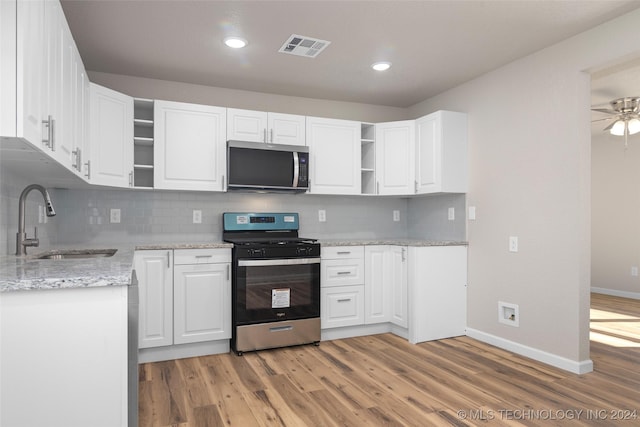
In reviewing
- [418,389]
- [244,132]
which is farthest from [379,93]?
[418,389]

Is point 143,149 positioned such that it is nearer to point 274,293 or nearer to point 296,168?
point 296,168

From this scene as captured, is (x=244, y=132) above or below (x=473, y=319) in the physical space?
above

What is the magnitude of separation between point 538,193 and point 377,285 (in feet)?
5.13

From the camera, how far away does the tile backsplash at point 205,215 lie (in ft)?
11.1

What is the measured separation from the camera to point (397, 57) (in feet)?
10.7

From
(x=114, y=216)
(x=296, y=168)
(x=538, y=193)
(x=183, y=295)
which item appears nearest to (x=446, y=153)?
(x=538, y=193)

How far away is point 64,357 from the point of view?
136cm

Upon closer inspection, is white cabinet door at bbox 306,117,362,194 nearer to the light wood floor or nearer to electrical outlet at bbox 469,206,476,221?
electrical outlet at bbox 469,206,476,221

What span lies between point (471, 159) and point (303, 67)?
5.61 feet

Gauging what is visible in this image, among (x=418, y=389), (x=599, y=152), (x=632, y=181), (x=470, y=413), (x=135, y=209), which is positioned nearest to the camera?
(x=470, y=413)

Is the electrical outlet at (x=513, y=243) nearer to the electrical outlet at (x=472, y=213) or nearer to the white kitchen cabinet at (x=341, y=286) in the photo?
the electrical outlet at (x=472, y=213)

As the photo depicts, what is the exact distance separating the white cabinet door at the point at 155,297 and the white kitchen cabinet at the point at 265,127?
3.94 ft

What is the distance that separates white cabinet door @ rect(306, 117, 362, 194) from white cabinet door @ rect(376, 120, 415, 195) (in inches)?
8.9

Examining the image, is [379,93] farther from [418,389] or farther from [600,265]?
[600,265]
